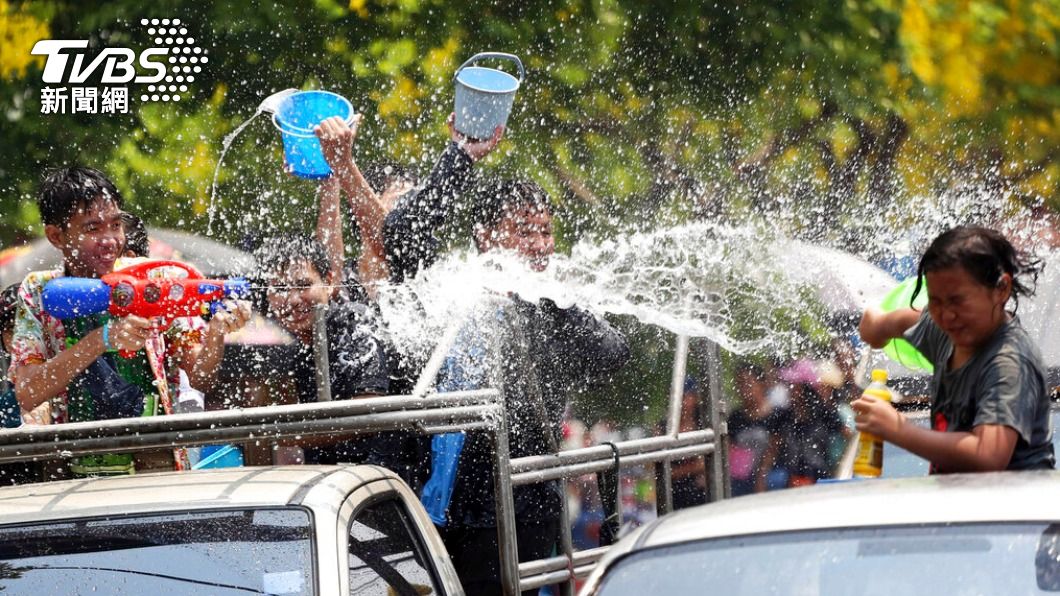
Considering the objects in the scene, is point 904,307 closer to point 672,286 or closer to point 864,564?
point 864,564

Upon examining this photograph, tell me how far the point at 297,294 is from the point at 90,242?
91 cm

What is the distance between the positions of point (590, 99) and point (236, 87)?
102 inches

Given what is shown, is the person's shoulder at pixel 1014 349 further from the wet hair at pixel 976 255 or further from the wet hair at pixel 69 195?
the wet hair at pixel 69 195

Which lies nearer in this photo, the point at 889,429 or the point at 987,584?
the point at 987,584

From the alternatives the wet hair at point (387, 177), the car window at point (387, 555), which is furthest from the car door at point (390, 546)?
the wet hair at point (387, 177)

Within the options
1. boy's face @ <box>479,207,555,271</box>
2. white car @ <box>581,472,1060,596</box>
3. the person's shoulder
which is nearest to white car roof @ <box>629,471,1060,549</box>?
white car @ <box>581,472,1060,596</box>

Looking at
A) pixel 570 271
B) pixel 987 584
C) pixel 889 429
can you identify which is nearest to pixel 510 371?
pixel 570 271

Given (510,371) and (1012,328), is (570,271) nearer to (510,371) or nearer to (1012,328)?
(510,371)

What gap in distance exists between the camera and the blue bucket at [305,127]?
5996mm

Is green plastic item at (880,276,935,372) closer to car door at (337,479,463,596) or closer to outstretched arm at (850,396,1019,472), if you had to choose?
outstretched arm at (850,396,1019,472)

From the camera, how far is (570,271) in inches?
243

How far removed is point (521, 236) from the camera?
567cm

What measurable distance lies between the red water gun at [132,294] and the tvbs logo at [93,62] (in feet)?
19.5

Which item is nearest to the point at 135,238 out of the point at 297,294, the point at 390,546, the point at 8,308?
the point at 8,308
